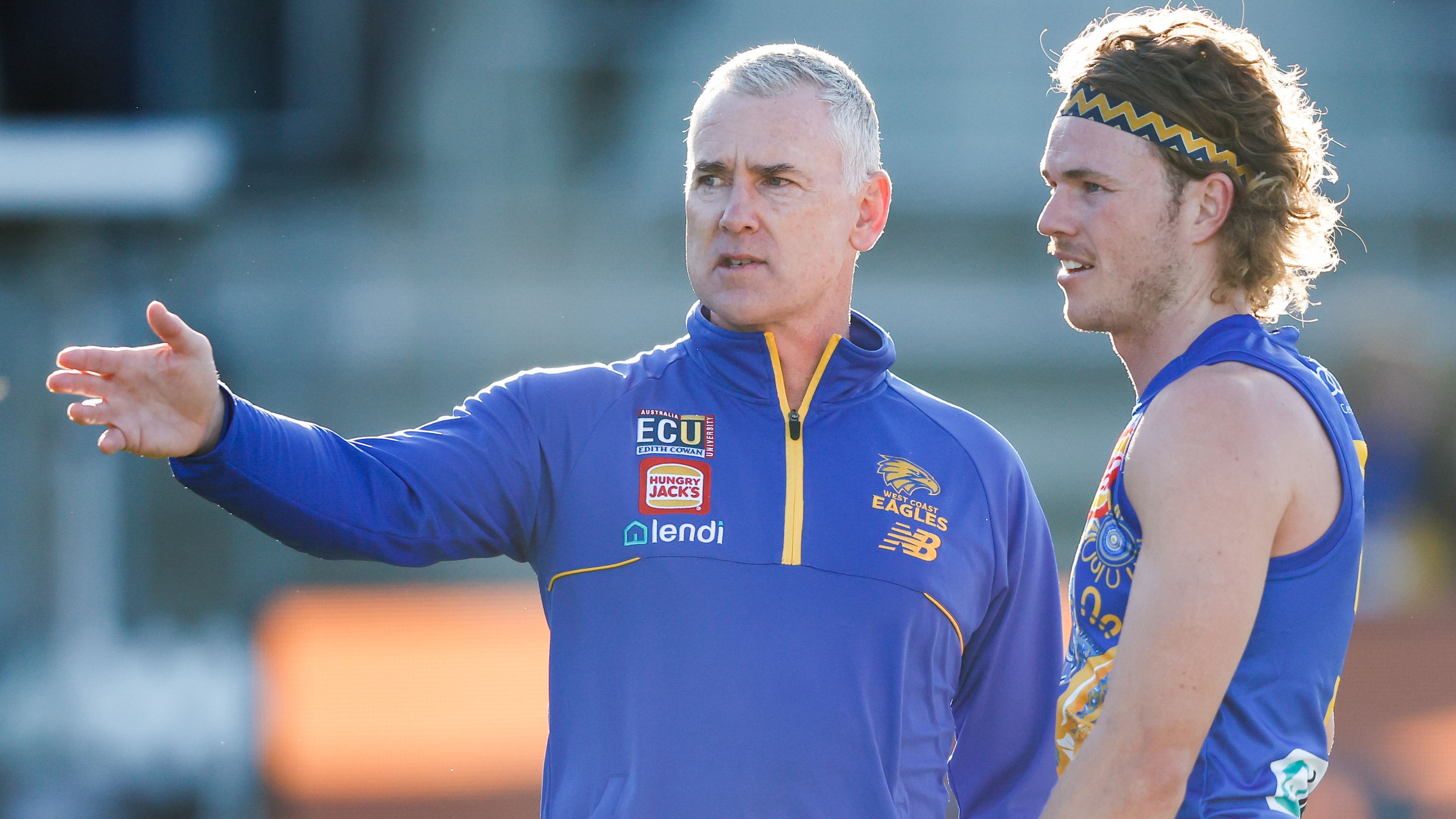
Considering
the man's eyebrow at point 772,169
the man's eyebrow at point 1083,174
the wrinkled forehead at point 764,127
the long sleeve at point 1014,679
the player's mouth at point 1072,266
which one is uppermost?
the wrinkled forehead at point 764,127

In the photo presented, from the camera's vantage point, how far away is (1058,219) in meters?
2.51

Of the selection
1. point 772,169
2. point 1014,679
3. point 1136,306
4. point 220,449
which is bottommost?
point 1014,679

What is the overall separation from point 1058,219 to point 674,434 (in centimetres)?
82

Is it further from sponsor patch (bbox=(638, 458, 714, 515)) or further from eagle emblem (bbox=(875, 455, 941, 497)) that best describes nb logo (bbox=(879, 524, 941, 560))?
sponsor patch (bbox=(638, 458, 714, 515))

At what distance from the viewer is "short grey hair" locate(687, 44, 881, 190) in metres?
2.76

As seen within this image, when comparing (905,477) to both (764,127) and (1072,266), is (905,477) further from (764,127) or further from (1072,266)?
(764,127)

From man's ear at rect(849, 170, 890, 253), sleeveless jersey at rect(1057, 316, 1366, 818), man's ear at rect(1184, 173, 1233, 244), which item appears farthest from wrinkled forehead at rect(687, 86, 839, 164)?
sleeveless jersey at rect(1057, 316, 1366, 818)

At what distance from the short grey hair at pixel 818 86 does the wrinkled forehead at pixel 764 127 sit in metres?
0.02

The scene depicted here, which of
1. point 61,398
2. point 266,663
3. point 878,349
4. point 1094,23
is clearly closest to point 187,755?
point 266,663

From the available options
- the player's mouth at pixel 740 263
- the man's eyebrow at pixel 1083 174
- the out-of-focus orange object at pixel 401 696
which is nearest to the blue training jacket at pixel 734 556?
the player's mouth at pixel 740 263

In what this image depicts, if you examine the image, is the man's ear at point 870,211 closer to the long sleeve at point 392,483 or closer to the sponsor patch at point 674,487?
the sponsor patch at point 674,487

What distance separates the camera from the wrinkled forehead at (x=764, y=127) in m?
2.73

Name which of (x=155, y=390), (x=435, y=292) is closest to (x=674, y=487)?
(x=155, y=390)

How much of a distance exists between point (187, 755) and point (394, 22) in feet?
38.1
